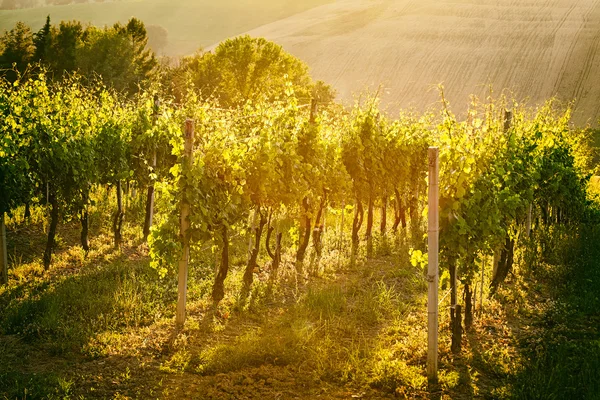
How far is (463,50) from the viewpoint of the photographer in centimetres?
6544

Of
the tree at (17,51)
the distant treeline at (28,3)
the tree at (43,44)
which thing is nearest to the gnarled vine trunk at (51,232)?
the tree at (17,51)

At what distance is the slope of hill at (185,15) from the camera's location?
115 m

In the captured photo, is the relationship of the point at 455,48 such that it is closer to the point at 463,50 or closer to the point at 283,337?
the point at 463,50

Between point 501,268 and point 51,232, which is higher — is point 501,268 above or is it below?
below

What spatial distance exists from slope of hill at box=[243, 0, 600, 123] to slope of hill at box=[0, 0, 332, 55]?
3352 centimetres

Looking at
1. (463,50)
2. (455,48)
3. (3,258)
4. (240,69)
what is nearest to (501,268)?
(3,258)

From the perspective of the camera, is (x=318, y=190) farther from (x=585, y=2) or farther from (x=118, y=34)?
(x=585, y=2)

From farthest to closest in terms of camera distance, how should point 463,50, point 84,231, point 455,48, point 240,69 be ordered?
point 455,48
point 463,50
point 240,69
point 84,231

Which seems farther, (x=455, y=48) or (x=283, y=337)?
(x=455, y=48)

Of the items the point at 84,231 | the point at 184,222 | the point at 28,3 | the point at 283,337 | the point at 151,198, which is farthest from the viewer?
the point at 28,3

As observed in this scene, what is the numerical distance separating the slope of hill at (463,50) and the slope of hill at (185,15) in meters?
33.5

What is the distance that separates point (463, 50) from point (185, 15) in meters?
78.3

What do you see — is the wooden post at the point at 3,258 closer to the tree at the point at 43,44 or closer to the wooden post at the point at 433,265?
the wooden post at the point at 433,265

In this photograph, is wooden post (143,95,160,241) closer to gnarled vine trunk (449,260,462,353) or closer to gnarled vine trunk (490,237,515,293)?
gnarled vine trunk (490,237,515,293)
